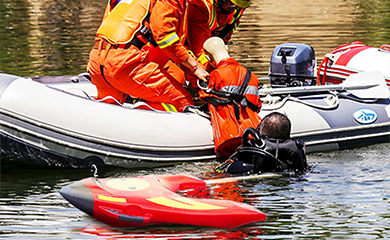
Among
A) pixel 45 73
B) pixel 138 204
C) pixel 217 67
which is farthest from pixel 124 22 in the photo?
pixel 45 73

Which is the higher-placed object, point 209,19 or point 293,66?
point 209,19

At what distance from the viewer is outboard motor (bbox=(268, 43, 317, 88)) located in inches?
238

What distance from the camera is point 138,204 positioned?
12.3ft

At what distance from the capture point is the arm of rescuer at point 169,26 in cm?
498

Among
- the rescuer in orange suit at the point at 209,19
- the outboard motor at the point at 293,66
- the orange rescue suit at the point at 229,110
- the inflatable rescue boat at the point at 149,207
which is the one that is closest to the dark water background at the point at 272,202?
the inflatable rescue boat at the point at 149,207

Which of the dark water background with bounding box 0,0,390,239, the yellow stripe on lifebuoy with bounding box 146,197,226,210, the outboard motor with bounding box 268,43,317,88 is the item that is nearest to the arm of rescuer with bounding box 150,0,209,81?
the dark water background with bounding box 0,0,390,239

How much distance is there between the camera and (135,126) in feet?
16.1

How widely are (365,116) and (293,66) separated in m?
0.85

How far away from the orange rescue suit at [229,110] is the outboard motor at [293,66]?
1.01 metres

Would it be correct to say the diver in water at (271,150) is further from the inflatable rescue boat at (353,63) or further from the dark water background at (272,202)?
the inflatable rescue boat at (353,63)

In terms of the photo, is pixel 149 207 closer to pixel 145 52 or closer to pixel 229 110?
pixel 229 110

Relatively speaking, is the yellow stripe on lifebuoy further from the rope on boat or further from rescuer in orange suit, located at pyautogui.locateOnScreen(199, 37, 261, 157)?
the rope on boat

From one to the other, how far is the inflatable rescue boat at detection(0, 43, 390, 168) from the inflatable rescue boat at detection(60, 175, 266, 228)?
2.98ft

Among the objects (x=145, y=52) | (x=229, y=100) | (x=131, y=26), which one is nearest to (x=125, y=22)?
(x=131, y=26)
